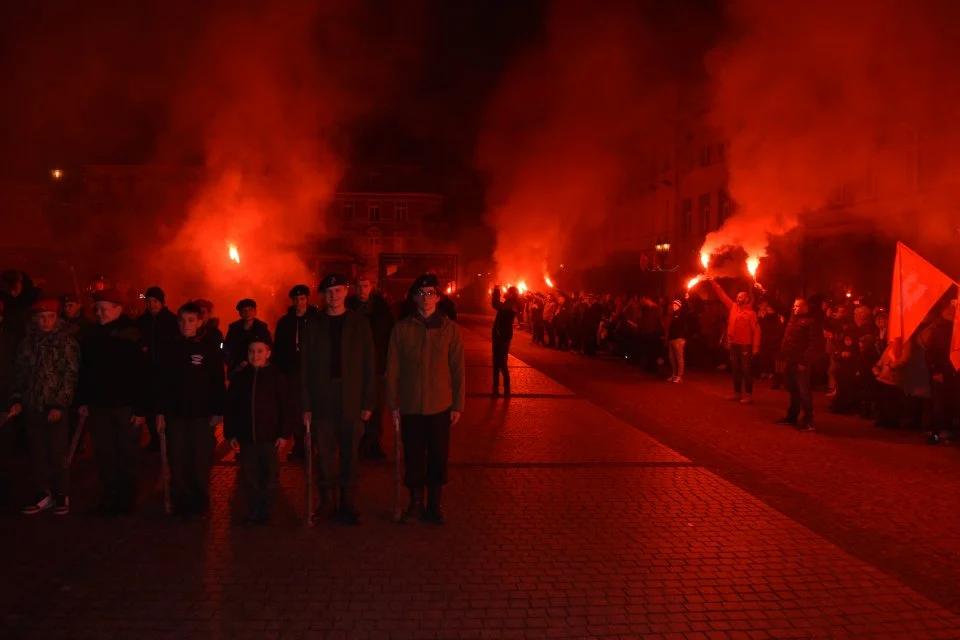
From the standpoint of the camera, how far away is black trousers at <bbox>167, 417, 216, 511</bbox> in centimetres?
605

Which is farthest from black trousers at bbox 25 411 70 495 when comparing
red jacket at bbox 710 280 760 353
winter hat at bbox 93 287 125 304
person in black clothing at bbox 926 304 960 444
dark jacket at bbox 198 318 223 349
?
red jacket at bbox 710 280 760 353

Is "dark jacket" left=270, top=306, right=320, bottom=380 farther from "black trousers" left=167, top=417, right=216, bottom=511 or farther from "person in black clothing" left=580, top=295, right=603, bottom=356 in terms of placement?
"person in black clothing" left=580, top=295, right=603, bottom=356

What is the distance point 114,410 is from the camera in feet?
19.9

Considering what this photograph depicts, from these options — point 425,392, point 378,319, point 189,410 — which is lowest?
point 189,410

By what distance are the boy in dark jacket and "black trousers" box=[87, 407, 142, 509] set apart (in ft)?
2.49

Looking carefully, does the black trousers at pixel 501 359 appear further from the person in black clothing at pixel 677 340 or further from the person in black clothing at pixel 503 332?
the person in black clothing at pixel 677 340

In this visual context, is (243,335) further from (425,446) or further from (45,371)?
(425,446)

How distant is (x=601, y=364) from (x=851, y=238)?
6.40 m

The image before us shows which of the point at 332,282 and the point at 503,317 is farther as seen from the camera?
the point at 503,317

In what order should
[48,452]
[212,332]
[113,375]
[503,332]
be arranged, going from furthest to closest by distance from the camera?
1. [503,332]
2. [212,332]
3. [48,452]
4. [113,375]

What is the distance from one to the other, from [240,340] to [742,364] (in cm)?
787

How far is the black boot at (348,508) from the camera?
233 inches

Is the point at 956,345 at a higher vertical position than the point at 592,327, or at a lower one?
higher

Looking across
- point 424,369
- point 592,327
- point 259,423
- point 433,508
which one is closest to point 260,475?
point 259,423
